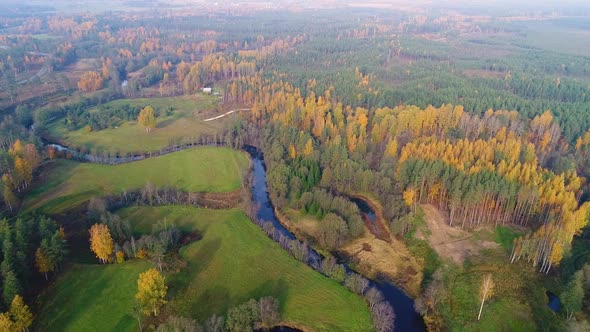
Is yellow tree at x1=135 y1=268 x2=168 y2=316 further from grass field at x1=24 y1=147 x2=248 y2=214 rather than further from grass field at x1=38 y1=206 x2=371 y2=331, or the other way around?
grass field at x1=24 y1=147 x2=248 y2=214

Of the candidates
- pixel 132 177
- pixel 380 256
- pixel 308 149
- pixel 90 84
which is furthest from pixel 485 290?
pixel 90 84

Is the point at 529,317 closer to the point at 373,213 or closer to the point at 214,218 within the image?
the point at 373,213

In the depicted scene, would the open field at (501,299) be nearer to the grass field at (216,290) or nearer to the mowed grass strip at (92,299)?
the grass field at (216,290)

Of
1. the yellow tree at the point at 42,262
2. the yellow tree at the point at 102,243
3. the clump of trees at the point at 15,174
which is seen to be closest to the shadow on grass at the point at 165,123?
Answer: the clump of trees at the point at 15,174

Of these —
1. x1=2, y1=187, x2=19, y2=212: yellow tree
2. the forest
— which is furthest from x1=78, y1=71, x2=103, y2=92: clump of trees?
x1=2, y1=187, x2=19, y2=212: yellow tree

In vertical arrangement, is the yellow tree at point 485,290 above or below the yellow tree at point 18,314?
below

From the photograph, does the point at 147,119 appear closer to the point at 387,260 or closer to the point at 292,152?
the point at 292,152
